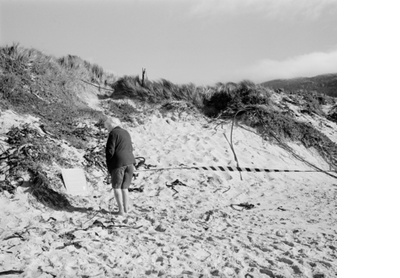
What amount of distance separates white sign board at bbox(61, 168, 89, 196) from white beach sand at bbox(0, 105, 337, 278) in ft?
0.63

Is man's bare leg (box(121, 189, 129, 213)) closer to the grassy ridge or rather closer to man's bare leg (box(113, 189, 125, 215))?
man's bare leg (box(113, 189, 125, 215))

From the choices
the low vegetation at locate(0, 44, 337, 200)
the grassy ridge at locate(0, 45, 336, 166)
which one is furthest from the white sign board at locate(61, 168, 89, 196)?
the grassy ridge at locate(0, 45, 336, 166)

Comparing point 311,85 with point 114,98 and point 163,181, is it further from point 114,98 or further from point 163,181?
point 163,181

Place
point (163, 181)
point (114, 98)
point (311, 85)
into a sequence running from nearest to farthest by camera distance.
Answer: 1. point (163, 181)
2. point (114, 98)
3. point (311, 85)

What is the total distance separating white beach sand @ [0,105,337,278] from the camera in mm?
3199

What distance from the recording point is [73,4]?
483 centimetres

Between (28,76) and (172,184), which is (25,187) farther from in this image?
(28,76)

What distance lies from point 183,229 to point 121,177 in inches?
42.3

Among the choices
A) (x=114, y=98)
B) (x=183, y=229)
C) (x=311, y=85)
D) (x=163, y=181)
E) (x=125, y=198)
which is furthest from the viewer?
(x=311, y=85)

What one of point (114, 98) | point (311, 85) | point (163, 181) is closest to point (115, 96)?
point (114, 98)

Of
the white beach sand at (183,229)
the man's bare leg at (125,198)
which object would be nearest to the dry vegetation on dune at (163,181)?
the white beach sand at (183,229)

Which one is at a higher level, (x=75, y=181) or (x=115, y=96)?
(x=115, y=96)

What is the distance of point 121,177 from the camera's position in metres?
4.45
